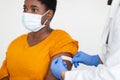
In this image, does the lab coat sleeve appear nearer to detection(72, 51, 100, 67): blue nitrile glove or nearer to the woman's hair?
detection(72, 51, 100, 67): blue nitrile glove

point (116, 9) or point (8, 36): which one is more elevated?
point (116, 9)

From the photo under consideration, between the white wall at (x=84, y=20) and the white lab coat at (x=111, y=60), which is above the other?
the white lab coat at (x=111, y=60)

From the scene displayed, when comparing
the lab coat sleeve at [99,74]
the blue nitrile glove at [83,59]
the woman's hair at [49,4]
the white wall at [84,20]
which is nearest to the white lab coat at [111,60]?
the lab coat sleeve at [99,74]

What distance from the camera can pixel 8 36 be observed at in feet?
9.04

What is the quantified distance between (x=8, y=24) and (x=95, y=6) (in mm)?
916

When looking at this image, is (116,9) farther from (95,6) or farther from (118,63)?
(95,6)

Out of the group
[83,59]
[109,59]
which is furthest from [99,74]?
[83,59]

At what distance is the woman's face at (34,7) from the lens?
1.81 meters

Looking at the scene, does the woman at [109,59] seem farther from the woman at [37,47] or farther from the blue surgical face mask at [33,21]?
the blue surgical face mask at [33,21]

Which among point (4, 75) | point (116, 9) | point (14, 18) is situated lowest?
point (4, 75)

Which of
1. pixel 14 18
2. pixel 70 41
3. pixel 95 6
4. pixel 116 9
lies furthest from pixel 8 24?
pixel 116 9

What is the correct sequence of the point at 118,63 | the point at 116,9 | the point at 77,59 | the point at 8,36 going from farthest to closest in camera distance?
1. the point at 8,36
2. the point at 77,59
3. the point at 116,9
4. the point at 118,63

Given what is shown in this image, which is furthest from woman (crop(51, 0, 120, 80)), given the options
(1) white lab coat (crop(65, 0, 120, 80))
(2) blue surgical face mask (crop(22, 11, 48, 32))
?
(2) blue surgical face mask (crop(22, 11, 48, 32))

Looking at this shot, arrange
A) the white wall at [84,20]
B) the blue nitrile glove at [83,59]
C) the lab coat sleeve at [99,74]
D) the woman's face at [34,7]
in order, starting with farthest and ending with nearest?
the white wall at [84,20] → the woman's face at [34,7] → the blue nitrile glove at [83,59] → the lab coat sleeve at [99,74]
